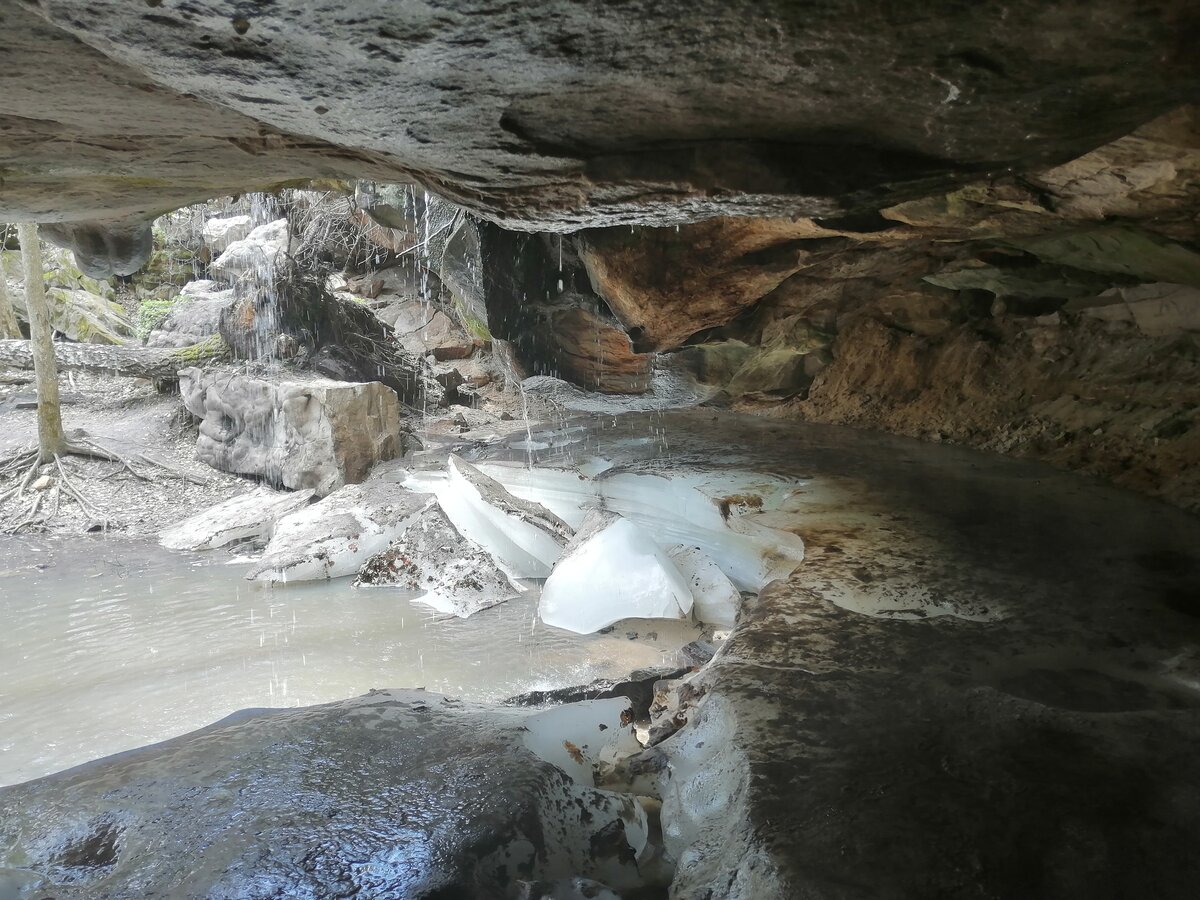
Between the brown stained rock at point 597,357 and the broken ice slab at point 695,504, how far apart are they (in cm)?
148

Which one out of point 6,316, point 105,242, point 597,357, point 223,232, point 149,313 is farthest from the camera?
point 223,232

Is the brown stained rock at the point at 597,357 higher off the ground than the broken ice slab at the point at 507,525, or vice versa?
the brown stained rock at the point at 597,357

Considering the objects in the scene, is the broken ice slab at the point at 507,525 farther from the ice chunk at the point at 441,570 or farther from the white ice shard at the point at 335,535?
the white ice shard at the point at 335,535

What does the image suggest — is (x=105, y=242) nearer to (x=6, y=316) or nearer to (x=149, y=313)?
(x=6, y=316)

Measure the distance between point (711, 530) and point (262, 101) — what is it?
12.7 feet

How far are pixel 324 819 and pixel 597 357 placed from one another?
6367 millimetres

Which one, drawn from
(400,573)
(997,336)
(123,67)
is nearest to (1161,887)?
(123,67)

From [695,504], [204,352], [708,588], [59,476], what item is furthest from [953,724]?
[204,352]

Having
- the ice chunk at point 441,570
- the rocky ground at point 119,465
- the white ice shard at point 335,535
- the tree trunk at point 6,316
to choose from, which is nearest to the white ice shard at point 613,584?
the ice chunk at point 441,570

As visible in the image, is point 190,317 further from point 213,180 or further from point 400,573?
point 213,180

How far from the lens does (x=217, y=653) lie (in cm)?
490

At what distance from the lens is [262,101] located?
223 cm

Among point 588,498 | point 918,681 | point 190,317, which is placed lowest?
point 588,498

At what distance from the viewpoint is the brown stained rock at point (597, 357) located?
768 centimetres
